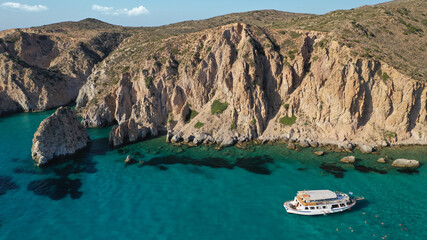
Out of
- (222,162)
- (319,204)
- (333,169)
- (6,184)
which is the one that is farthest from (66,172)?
(333,169)

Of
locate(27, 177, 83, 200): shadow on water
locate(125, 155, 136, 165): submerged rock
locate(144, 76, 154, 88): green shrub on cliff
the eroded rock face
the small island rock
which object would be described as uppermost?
locate(144, 76, 154, 88): green shrub on cliff

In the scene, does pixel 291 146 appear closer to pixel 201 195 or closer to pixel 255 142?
pixel 255 142

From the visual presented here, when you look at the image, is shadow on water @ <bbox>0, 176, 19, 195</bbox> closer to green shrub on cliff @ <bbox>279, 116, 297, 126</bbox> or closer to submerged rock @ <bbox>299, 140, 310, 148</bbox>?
green shrub on cliff @ <bbox>279, 116, 297, 126</bbox>

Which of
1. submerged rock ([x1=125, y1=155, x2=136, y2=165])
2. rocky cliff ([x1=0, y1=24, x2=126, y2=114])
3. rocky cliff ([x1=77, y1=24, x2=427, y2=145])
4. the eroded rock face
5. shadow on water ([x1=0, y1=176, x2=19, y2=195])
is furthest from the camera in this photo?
rocky cliff ([x1=0, y1=24, x2=126, y2=114])

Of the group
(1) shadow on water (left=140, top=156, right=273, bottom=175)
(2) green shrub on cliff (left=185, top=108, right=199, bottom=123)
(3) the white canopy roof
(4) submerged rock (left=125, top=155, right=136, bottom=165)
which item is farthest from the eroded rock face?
(3) the white canopy roof

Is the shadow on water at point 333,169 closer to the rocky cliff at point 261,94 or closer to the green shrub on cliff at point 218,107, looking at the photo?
the rocky cliff at point 261,94

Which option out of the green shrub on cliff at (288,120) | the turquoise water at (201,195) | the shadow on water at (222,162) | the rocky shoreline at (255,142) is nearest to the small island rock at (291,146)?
the rocky shoreline at (255,142)
